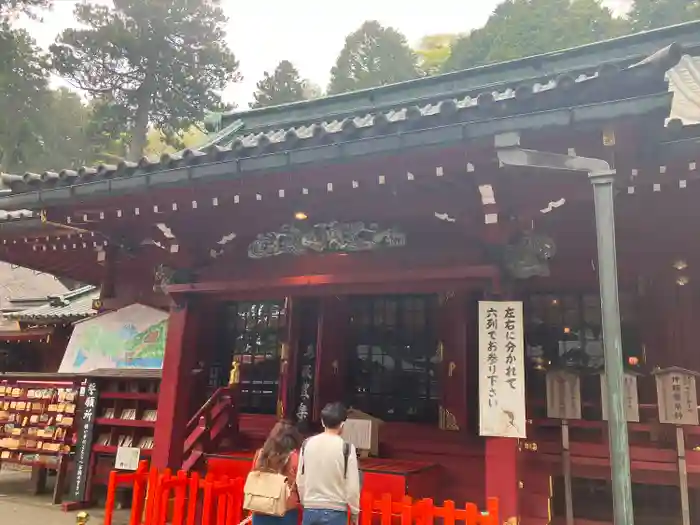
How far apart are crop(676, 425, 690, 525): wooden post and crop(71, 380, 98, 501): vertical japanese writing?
7149mm

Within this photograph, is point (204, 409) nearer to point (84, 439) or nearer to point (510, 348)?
point (84, 439)

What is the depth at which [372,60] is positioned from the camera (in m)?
30.0

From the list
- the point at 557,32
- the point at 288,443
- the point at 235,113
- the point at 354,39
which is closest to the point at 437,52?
the point at 354,39

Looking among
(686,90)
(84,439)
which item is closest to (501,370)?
(686,90)

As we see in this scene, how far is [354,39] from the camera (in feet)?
104

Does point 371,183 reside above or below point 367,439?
above

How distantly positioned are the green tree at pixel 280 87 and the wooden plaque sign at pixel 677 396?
1046 inches

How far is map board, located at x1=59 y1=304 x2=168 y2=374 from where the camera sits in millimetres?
8578

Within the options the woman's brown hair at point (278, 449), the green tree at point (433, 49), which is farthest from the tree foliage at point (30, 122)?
the woman's brown hair at point (278, 449)

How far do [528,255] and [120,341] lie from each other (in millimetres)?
6561

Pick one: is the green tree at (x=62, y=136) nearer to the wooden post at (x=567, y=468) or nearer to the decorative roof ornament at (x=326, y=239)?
the decorative roof ornament at (x=326, y=239)

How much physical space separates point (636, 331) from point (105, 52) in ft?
83.2

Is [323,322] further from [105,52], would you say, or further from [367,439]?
[105,52]

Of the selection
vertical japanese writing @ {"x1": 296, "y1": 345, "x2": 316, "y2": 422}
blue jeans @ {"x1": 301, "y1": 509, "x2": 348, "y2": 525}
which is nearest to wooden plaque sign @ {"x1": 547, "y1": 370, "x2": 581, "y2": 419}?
vertical japanese writing @ {"x1": 296, "y1": 345, "x2": 316, "y2": 422}
